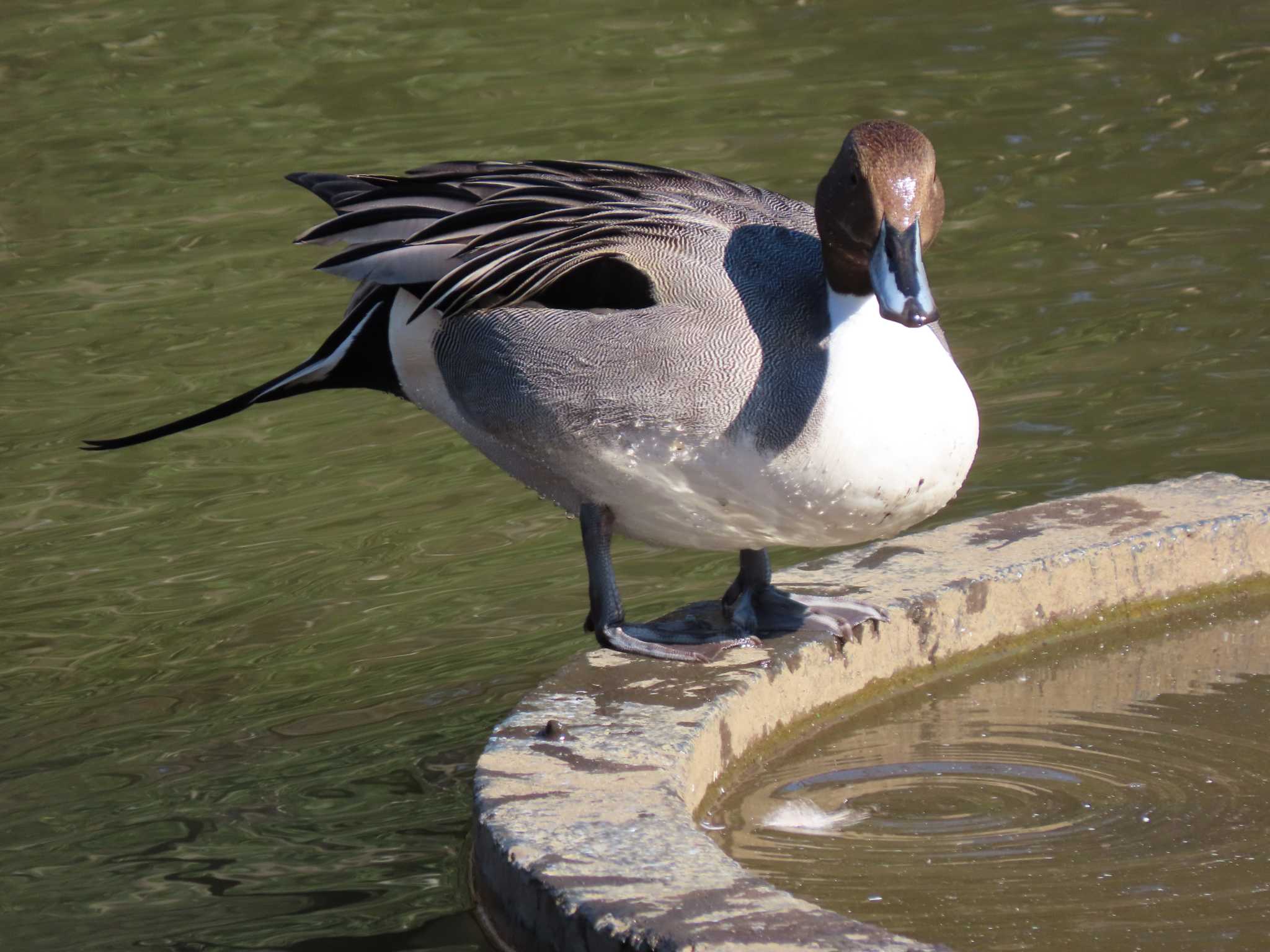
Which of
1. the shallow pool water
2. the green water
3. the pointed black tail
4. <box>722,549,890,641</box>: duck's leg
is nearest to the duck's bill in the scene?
<box>722,549,890,641</box>: duck's leg

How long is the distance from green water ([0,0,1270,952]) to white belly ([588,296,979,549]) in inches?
29.2

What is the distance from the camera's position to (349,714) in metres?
4.19

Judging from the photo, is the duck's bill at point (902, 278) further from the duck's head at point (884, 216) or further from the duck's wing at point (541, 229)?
the duck's wing at point (541, 229)

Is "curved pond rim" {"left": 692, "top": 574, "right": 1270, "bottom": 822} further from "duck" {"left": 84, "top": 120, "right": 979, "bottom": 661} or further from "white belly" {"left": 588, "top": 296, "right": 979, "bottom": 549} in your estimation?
"white belly" {"left": 588, "top": 296, "right": 979, "bottom": 549}

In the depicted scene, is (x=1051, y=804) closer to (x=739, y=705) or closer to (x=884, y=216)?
(x=739, y=705)

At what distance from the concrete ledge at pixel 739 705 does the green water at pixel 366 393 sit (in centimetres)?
34

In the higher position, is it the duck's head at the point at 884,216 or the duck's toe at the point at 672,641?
the duck's head at the point at 884,216

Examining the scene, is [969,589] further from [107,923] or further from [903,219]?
[107,923]

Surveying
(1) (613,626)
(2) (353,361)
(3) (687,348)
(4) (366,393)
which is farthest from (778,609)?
(4) (366,393)

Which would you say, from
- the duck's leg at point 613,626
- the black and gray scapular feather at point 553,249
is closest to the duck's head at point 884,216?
the black and gray scapular feather at point 553,249

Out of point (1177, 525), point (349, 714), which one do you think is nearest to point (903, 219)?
point (1177, 525)

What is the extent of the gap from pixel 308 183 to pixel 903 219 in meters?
1.38

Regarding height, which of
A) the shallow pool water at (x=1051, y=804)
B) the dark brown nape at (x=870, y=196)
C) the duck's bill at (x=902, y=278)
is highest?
the dark brown nape at (x=870, y=196)

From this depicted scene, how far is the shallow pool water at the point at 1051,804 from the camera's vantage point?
296 centimetres
